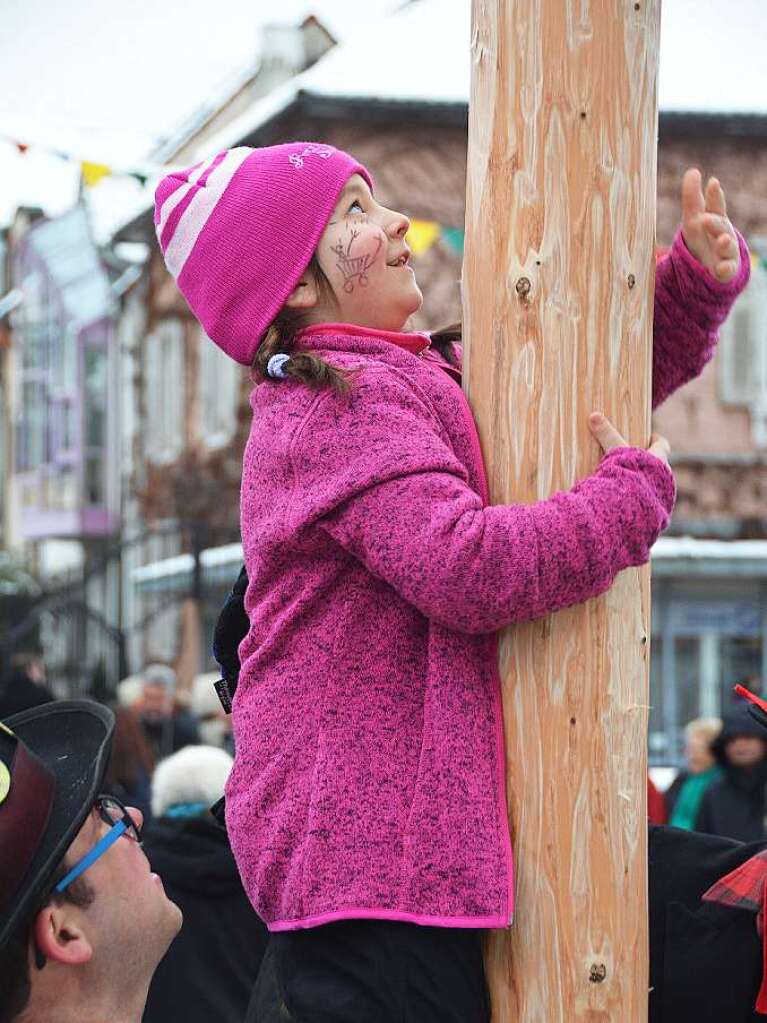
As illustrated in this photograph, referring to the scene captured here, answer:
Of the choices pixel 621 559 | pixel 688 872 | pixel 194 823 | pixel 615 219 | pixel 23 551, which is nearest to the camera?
pixel 621 559

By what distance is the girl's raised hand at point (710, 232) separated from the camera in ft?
8.02

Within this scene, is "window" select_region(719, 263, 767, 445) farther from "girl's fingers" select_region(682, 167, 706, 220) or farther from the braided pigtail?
"girl's fingers" select_region(682, 167, 706, 220)

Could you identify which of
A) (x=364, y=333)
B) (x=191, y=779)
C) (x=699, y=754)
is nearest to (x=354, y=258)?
(x=364, y=333)

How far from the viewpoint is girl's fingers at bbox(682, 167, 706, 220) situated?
2.38 m

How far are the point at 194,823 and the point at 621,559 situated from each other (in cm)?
297

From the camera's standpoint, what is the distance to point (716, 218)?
8.05 ft

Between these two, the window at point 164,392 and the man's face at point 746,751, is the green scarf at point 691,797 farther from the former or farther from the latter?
the window at point 164,392

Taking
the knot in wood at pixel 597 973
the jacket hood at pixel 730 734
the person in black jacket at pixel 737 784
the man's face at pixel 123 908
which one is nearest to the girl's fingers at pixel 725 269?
the knot in wood at pixel 597 973

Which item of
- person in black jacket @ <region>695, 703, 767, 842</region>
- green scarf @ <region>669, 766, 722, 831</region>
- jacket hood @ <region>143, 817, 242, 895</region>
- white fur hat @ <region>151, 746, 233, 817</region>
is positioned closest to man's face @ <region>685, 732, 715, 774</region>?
green scarf @ <region>669, 766, 722, 831</region>

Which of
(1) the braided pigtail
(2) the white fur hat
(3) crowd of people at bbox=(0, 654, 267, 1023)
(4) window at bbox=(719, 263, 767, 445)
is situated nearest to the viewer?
(3) crowd of people at bbox=(0, 654, 267, 1023)

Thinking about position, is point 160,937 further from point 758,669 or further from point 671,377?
point 758,669

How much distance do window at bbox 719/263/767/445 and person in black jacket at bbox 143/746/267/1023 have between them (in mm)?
13908

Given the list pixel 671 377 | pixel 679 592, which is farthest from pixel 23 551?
pixel 671 377

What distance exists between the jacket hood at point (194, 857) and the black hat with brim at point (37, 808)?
2.44 meters
